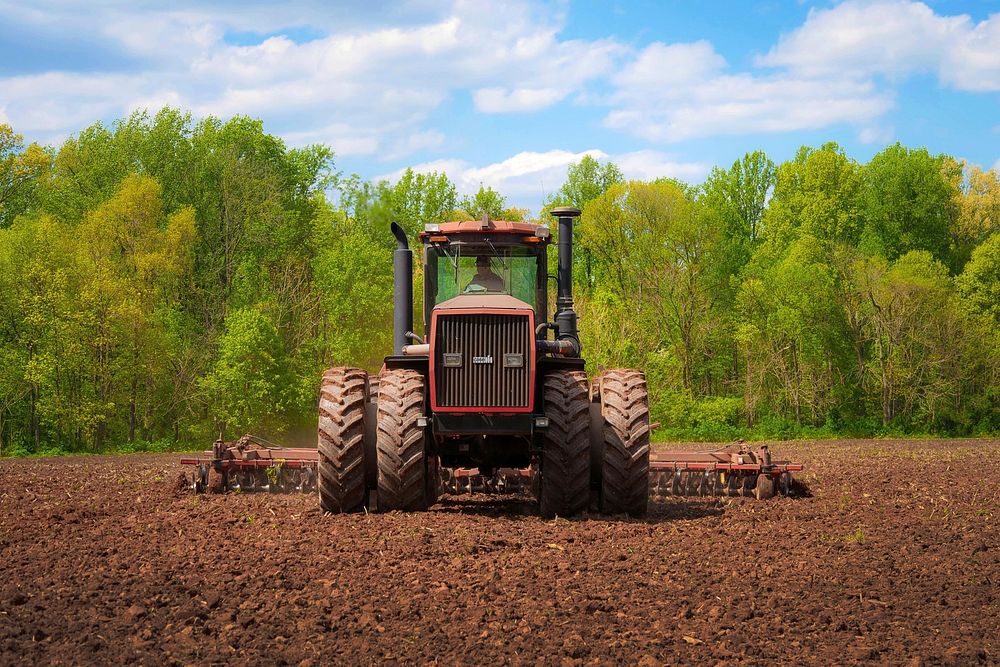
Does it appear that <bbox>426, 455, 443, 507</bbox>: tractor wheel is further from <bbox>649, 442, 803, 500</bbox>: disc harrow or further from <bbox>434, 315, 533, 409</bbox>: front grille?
<bbox>649, 442, 803, 500</bbox>: disc harrow

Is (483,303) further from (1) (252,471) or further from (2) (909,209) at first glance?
(2) (909,209)

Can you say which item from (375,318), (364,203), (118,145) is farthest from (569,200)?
(118,145)

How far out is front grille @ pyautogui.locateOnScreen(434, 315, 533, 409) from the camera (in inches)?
474

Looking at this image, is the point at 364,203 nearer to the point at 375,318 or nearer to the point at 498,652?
the point at 375,318

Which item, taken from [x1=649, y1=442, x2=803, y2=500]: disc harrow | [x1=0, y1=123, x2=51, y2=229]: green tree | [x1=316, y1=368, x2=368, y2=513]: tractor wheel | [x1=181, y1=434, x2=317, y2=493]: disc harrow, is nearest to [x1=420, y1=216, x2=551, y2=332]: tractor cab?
[x1=316, y1=368, x2=368, y2=513]: tractor wheel

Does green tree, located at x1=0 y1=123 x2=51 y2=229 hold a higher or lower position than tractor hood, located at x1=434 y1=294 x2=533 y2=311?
higher

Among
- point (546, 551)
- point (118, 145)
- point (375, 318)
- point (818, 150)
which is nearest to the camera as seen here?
point (546, 551)

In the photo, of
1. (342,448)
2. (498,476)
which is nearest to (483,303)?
(342,448)

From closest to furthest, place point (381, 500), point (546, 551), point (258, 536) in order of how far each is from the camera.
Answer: point (546, 551)
point (258, 536)
point (381, 500)

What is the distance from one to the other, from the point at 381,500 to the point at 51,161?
44.3m

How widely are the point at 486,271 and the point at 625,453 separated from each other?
2.91 metres

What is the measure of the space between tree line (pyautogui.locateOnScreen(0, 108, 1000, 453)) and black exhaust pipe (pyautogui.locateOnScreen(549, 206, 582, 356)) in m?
29.3

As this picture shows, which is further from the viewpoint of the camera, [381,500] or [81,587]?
[381,500]

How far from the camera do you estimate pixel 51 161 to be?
2008 inches
